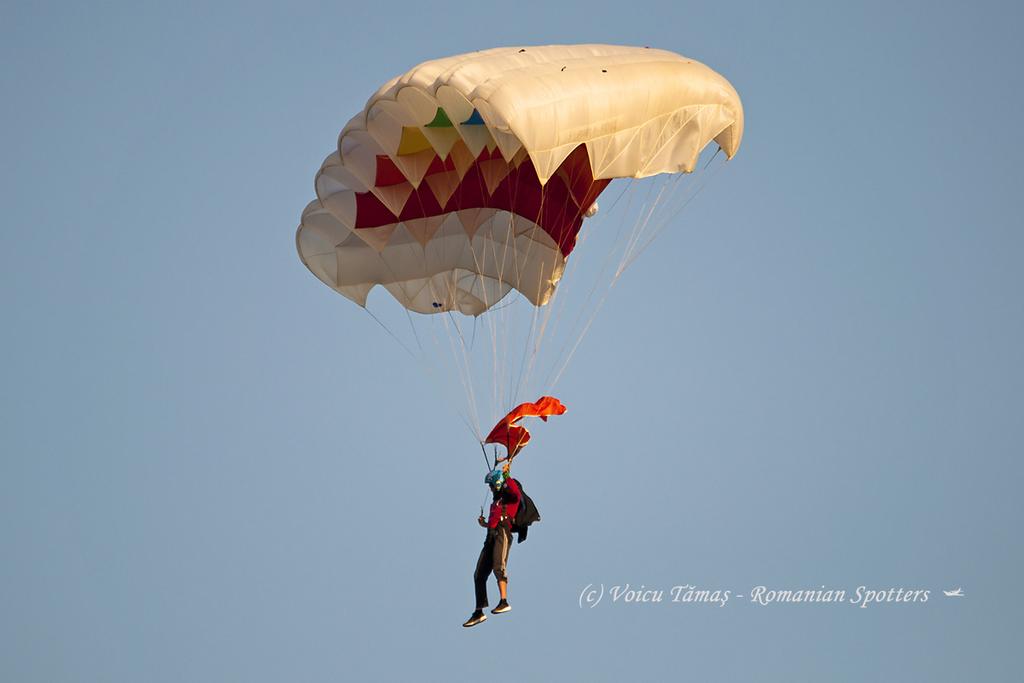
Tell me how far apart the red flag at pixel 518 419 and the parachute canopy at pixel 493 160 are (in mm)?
2459

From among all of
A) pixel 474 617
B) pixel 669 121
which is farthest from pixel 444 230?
pixel 474 617

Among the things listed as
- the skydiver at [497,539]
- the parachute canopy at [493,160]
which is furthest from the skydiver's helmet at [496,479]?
the parachute canopy at [493,160]

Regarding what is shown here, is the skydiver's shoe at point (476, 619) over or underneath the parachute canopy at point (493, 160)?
underneath

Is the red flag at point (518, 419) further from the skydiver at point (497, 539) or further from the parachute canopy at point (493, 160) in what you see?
the parachute canopy at point (493, 160)

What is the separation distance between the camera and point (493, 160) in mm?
21547

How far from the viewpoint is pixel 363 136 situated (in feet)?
67.6

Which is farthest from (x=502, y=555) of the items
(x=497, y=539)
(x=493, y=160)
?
(x=493, y=160)

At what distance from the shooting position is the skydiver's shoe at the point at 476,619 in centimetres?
1989

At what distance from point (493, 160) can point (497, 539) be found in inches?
182

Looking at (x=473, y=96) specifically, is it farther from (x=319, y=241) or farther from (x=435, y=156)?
(x=319, y=241)

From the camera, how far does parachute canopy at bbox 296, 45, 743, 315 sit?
1884 cm

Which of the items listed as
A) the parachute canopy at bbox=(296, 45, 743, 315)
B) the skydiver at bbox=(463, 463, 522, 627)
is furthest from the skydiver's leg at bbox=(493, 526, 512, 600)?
the parachute canopy at bbox=(296, 45, 743, 315)

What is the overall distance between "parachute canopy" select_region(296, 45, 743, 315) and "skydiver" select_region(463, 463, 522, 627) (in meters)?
3.37

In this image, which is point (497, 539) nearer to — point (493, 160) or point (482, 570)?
point (482, 570)
